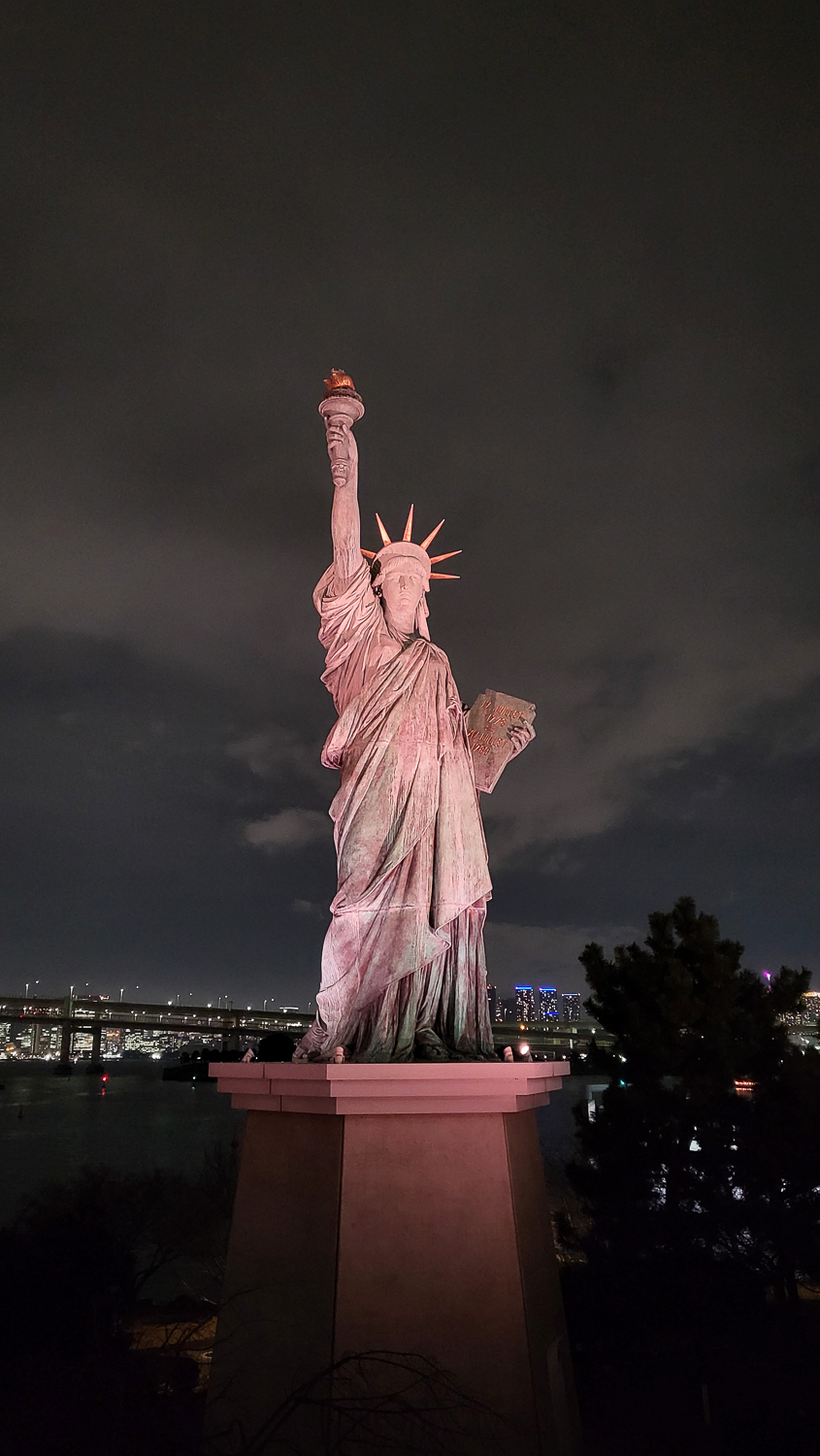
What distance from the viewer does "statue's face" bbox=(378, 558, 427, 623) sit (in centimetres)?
589

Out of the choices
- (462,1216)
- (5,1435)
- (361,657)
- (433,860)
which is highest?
(361,657)

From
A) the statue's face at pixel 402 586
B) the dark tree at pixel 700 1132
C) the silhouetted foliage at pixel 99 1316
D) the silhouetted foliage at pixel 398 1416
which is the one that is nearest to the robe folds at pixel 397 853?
the statue's face at pixel 402 586

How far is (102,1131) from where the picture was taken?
41531 mm

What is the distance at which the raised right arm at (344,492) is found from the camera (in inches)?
213

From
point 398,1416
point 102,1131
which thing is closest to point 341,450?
point 398,1416

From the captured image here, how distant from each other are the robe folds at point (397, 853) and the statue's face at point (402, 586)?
0.13m

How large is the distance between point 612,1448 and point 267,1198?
24.2 ft

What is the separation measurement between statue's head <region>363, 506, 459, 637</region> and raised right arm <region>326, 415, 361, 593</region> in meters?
0.48

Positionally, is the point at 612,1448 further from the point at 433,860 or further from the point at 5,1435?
the point at 433,860

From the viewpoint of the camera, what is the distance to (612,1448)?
881 cm

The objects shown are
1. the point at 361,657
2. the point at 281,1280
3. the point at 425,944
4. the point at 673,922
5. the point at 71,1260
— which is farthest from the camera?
the point at 673,922

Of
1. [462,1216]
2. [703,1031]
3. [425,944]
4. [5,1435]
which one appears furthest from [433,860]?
[703,1031]

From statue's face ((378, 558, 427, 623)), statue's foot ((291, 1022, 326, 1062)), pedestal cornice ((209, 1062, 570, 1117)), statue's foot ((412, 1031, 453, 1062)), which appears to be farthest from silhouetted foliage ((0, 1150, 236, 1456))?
statue's face ((378, 558, 427, 623))

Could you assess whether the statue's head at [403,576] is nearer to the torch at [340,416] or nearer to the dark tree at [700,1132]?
the torch at [340,416]
